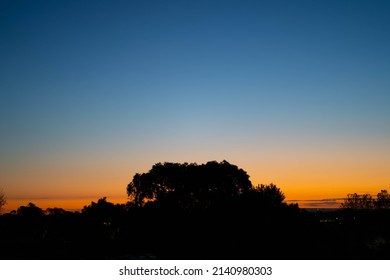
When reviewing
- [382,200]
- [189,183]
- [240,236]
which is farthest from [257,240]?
[382,200]

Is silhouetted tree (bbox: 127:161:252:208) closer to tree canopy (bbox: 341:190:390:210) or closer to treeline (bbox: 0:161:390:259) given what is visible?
treeline (bbox: 0:161:390:259)

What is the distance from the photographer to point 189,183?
75.6m

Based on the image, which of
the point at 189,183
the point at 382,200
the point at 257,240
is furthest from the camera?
the point at 382,200

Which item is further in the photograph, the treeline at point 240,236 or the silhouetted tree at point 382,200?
the silhouetted tree at point 382,200

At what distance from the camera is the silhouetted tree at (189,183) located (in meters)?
74.2

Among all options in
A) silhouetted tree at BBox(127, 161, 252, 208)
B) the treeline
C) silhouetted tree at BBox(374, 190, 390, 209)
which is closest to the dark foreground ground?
the treeline

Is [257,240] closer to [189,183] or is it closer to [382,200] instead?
[189,183]

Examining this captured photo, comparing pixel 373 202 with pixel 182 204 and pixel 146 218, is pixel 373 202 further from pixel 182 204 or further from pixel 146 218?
pixel 146 218

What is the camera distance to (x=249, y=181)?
77812 mm

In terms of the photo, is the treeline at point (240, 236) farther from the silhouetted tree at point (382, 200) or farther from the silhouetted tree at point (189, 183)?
the silhouetted tree at point (382, 200)

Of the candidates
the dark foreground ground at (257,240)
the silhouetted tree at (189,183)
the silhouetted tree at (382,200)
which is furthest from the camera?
the silhouetted tree at (382,200)

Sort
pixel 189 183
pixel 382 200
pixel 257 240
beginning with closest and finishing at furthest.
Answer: pixel 257 240
pixel 189 183
pixel 382 200

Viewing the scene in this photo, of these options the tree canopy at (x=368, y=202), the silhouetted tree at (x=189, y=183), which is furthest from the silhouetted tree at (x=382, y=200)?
the silhouetted tree at (x=189, y=183)
